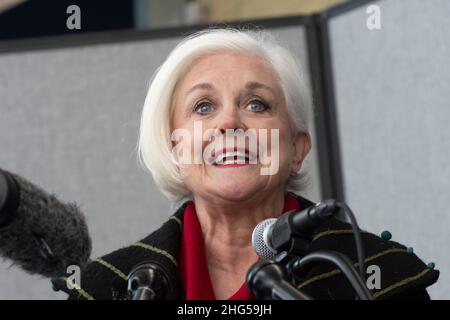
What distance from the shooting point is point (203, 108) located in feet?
3.78

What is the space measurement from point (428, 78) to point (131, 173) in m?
0.63

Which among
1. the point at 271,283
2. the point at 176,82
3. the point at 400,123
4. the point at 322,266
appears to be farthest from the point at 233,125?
the point at 400,123

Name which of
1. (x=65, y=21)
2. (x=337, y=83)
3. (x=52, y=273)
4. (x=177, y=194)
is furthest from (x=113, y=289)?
(x=337, y=83)

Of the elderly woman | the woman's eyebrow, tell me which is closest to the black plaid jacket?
the elderly woman

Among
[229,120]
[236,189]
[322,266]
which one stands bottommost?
[322,266]

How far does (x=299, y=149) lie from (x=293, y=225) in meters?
0.41

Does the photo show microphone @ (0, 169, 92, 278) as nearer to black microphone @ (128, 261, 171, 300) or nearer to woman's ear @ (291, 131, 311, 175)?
black microphone @ (128, 261, 171, 300)

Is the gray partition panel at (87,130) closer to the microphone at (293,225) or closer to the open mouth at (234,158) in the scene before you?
the open mouth at (234,158)

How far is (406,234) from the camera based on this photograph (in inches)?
58.2

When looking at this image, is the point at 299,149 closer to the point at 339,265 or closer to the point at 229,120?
the point at 229,120

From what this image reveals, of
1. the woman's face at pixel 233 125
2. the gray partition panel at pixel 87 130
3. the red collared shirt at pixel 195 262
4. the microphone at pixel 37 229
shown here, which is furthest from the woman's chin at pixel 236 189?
the gray partition panel at pixel 87 130

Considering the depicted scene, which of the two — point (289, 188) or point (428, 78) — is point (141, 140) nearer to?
point (289, 188)

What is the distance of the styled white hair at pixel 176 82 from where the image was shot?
1191mm

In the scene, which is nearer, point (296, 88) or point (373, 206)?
point (296, 88)
